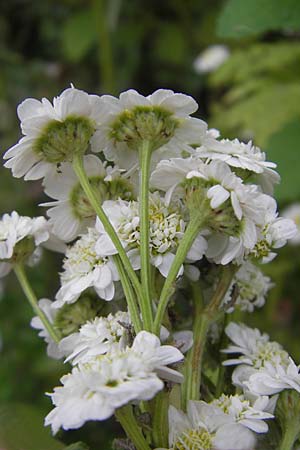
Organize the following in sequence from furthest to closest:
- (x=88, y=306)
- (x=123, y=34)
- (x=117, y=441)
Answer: (x=123, y=34) → (x=88, y=306) → (x=117, y=441)

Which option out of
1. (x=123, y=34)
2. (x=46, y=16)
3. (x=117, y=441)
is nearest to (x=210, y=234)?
(x=117, y=441)

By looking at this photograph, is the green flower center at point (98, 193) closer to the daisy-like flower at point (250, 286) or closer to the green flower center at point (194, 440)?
the daisy-like flower at point (250, 286)

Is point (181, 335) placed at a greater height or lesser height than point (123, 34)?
lesser

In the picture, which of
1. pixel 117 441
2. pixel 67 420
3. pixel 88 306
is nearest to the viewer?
pixel 67 420

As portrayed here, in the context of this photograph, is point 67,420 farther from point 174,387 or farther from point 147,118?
point 147,118

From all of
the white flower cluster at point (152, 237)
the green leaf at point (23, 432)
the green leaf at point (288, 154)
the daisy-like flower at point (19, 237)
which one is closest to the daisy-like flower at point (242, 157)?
the white flower cluster at point (152, 237)

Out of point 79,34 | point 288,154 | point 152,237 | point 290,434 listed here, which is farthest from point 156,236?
point 79,34

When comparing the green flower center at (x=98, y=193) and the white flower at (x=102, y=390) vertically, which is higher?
the green flower center at (x=98, y=193)
